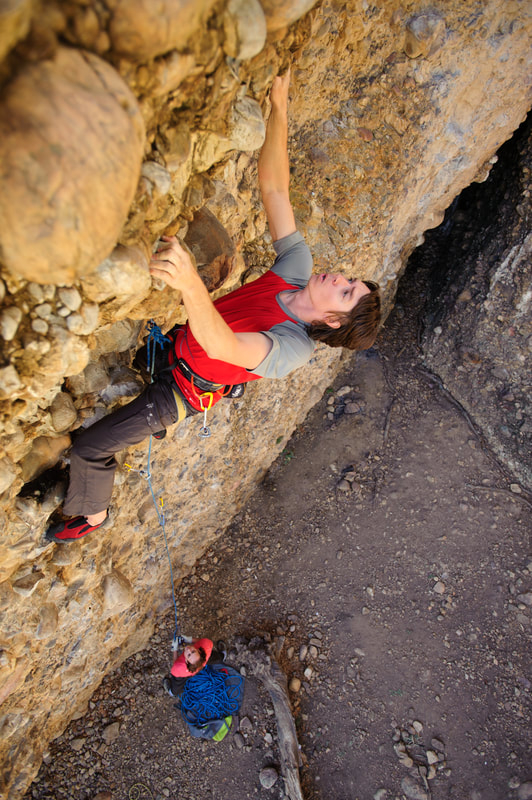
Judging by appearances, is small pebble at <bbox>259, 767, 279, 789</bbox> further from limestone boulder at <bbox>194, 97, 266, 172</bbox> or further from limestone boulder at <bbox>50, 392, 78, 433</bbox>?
limestone boulder at <bbox>194, 97, 266, 172</bbox>

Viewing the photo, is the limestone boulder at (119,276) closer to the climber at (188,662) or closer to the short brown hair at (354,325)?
the short brown hair at (354,325)

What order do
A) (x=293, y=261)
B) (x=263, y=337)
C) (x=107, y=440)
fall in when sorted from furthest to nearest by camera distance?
1. (x=293, y=261)
2. (x=107, y=440)
3. (x=263, y=337)

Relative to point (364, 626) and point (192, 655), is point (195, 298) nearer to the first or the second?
point (192, 655)

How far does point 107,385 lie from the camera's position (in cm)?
260

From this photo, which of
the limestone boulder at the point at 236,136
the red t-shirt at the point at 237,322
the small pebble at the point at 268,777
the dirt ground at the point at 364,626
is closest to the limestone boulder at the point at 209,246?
the red t-shirt at the point at 237,322

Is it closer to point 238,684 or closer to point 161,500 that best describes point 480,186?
point 161,500

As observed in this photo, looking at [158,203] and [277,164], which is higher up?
[158,203]

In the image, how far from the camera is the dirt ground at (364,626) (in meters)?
3.91

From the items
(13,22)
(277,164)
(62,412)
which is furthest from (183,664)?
(13,22)

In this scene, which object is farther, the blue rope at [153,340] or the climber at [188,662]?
the climber at [188,662]

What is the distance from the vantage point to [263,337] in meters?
2.09

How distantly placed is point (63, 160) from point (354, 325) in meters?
1.60

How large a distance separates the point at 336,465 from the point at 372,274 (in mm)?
2059

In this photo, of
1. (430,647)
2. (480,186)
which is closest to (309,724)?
(430,647)
